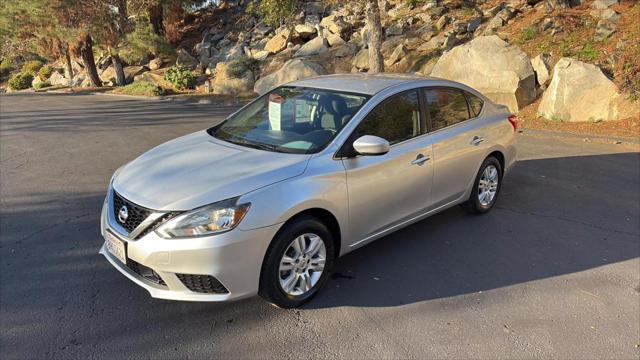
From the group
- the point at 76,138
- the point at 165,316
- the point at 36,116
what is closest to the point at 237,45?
the point at 36,116

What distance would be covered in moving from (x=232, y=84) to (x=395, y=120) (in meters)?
14.6

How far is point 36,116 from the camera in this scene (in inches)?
502

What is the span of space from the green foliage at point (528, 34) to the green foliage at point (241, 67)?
963 centimetres

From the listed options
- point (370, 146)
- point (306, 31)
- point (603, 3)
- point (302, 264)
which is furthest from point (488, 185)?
point (306, 31)

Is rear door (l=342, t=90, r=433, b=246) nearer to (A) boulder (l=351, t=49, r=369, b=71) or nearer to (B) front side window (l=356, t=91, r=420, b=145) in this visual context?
(B) front side window (l=356, t=91, r=420, b=145)

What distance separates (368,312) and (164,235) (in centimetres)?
152

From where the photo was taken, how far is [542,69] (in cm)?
1146

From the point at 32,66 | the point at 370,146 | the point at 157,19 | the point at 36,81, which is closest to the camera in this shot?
the point at 370,146

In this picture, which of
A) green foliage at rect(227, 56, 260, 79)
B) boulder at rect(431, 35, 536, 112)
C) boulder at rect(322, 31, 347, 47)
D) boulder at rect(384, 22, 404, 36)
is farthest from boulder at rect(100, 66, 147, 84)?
boulder at rect(431, 35, 536, 112)

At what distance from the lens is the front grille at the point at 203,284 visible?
3018 millimetres

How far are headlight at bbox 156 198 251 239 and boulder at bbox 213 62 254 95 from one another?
14.8m

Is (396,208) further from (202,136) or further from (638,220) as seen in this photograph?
(638,220)

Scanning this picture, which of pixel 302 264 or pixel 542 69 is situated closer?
pixel 302 264

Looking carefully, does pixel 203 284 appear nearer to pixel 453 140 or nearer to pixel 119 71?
pixel 453 140
